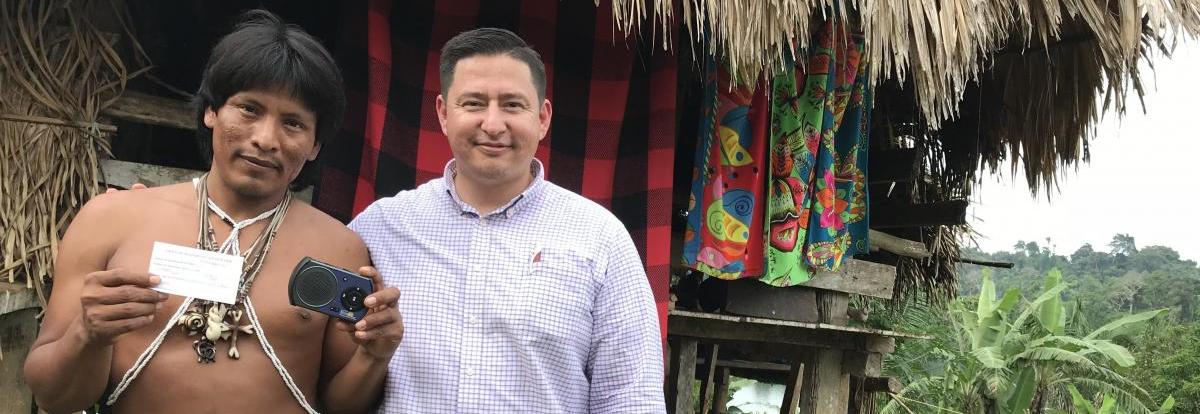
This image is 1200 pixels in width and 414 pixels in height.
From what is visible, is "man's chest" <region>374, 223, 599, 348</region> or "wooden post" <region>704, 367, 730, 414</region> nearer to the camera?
"man's chest" <region>374, 223, 599, 348</region>

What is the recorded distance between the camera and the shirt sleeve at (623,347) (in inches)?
67.7

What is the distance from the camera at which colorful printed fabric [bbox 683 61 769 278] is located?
12.6ft

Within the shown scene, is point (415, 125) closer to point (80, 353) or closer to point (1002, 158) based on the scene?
point (80, 353)

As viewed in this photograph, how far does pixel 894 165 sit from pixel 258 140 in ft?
13.3

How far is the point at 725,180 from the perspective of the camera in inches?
153

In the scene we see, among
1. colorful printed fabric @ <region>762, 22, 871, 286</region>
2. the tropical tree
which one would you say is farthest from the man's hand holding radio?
the tropical tree

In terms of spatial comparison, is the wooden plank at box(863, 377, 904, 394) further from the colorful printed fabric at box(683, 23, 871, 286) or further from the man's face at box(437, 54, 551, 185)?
the man's face at box(437, 54, 551, 185)

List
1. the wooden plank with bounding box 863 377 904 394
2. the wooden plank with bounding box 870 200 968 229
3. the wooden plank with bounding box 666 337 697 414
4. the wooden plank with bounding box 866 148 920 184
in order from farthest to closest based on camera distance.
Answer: the wooden plank with bounding box 863 377 904 394 → the wooden plank with bounding box 666 337 697 414 → the wooden plank with bounding box 870 200 968 229 → the wooden plank with bounding box 866 148 920 184

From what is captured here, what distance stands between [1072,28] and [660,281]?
2.30 meters

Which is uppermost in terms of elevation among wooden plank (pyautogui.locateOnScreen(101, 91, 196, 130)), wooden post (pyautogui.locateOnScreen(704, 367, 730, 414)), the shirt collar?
wooden plank (pyautogui.locateOnScreen(101, 91, 196, 130))

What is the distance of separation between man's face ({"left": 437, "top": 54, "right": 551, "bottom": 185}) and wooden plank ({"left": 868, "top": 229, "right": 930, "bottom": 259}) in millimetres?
3856

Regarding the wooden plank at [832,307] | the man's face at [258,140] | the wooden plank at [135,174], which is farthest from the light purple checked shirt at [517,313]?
the wooden plank at [832,307]

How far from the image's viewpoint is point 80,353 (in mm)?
1430

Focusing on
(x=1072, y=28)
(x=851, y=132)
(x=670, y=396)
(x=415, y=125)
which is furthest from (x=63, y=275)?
(x=670, y=396)
